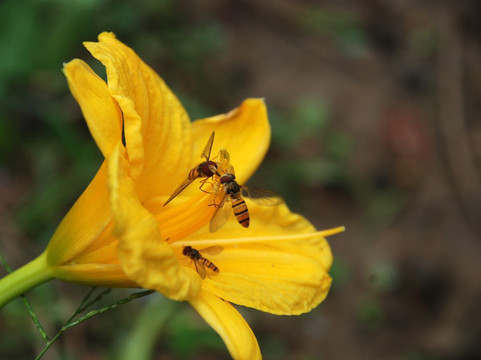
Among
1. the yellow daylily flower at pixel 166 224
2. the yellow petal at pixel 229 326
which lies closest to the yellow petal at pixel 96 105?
the yellow daylily flower at pixel 166 224

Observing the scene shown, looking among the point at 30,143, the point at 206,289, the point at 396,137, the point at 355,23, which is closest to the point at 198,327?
the point at 30,143

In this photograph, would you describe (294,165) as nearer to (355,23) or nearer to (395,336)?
(395,336)

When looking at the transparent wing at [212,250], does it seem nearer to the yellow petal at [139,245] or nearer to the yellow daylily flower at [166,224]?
the yellow daylily flower at [166,224]

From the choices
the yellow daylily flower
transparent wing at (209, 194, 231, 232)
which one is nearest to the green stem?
the yellow daylily flower

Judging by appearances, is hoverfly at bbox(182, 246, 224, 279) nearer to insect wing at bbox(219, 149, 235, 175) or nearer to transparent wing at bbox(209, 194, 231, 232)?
transparent wing at bbox(209, 194, 231, 232)

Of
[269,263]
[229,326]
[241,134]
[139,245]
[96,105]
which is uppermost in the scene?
[96,105]

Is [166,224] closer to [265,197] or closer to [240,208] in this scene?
[240,208]

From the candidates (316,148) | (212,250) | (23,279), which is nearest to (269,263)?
(212,250)
